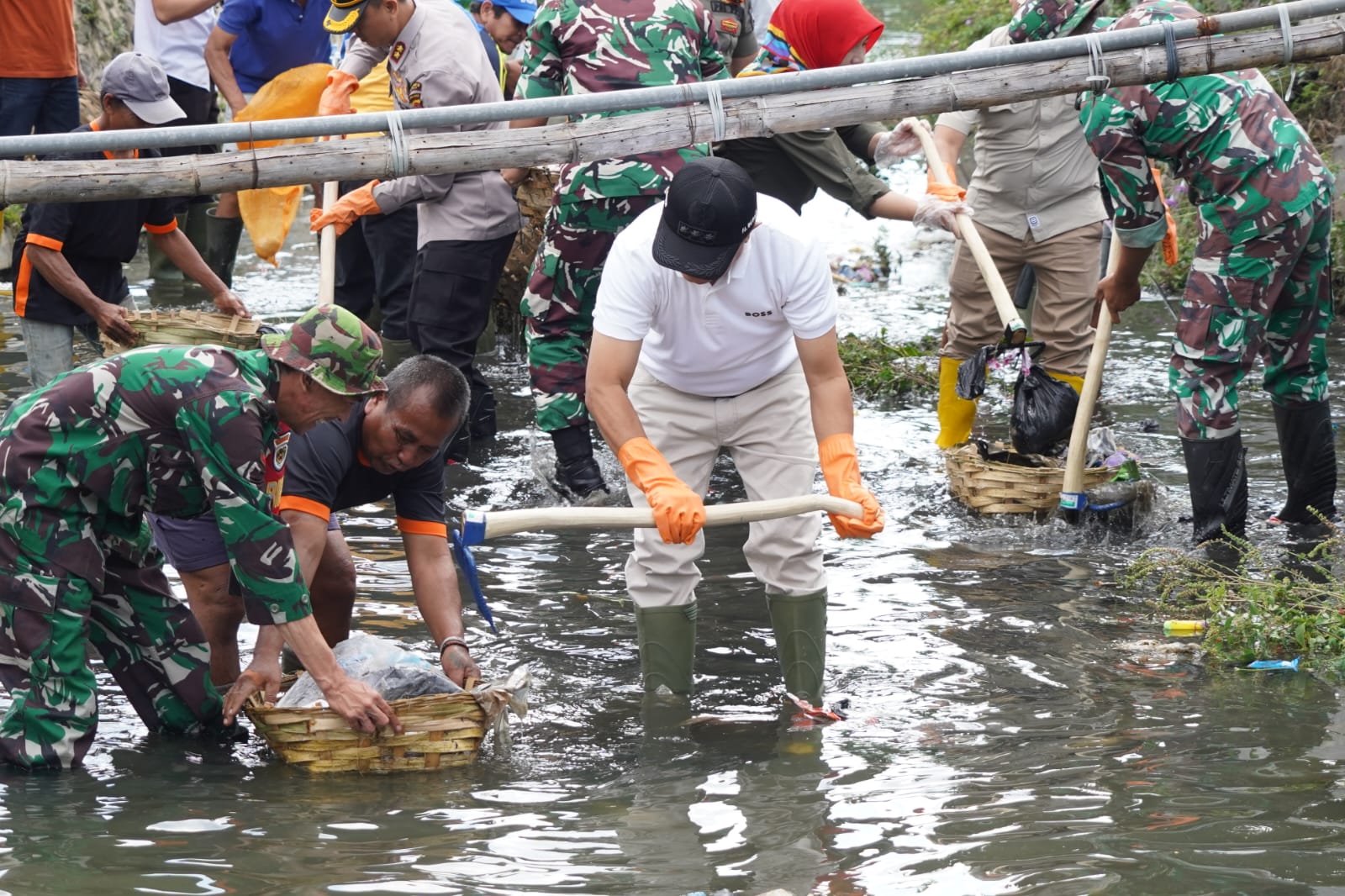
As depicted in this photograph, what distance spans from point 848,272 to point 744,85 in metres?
5.78

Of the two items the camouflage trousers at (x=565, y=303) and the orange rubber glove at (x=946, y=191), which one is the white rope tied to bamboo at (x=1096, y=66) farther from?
the camouflage trousers at (x=565, y=303)

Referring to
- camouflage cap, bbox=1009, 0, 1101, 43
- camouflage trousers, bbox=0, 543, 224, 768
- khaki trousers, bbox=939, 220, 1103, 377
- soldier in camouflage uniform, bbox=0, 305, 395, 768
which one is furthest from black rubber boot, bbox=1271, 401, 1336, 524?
camouflage trousers, bbox=0, 543, 224, 768

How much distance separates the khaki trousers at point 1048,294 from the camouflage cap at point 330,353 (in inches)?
149

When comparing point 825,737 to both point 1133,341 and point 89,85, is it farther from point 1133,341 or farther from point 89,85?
point 89,85

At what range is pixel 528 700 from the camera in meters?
4.80

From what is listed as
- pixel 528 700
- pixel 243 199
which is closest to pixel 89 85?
pixel 243 199

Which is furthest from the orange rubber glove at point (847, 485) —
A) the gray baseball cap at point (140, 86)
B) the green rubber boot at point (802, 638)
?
the gray baseball cap at point (140, 86)

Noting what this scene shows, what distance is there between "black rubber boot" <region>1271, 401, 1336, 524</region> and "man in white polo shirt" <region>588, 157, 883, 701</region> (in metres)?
2.41

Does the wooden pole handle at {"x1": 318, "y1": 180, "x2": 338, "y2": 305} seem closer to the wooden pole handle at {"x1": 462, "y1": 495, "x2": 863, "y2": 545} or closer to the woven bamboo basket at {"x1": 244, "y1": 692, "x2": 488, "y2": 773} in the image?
the wooden pole handle at {"x1": 462, "y1": 495, "x2": 863, "y2": 545}

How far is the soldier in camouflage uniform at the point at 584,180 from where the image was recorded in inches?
252

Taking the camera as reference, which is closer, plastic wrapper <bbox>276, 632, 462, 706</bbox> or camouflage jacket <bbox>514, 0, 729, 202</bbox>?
plastic wrapper <bbox>276, 632, 462, 706</bbox>

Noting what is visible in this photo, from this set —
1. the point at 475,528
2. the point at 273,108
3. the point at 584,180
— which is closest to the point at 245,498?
the point at 475,528

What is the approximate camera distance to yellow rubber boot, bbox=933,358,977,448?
7.18m

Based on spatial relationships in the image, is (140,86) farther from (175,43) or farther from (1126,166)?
(1126,166)
